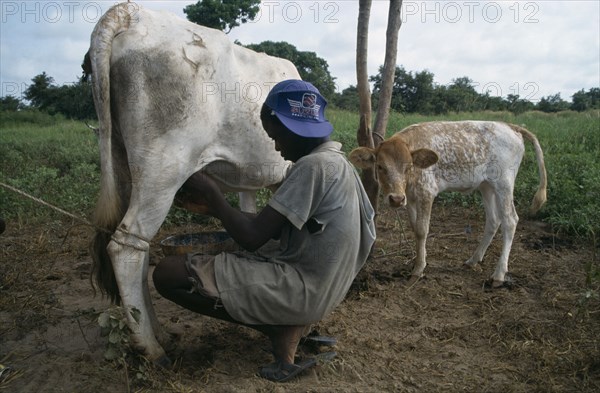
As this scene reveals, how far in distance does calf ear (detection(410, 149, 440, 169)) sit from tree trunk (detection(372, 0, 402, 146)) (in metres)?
0.42

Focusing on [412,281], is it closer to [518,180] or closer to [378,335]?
[378,335]

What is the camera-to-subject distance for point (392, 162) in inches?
173

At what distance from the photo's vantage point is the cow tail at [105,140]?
2963mm

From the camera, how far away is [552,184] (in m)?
6.74

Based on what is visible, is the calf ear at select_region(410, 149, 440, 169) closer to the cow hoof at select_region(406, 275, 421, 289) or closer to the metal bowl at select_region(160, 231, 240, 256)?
the cow hoof at select_region(406, 275, 421, 289)

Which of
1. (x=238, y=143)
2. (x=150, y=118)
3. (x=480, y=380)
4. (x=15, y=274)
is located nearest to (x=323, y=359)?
(x=480, y=380)

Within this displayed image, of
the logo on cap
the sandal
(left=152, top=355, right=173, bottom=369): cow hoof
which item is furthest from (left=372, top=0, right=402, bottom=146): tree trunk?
(left=152, top=355, right=173, bottom=369): cow hoof

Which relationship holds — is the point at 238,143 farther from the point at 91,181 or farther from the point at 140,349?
the point at 91,181

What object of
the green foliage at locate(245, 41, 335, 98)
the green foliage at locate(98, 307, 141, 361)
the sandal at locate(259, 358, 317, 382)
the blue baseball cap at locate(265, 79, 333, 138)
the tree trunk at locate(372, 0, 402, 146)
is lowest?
the sandal at locate(259, 358, 317, 382)

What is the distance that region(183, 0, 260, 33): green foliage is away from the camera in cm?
2023

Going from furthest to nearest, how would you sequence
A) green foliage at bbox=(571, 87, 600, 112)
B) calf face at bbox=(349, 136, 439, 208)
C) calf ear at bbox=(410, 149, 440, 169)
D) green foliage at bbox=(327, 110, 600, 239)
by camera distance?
green foliage at bbox=(571, 87, 600, 112) < green foliage at bbox=(327, 110, 600, 239) < calf ear at bbox=(410, 149, 440, 169) < calf face at bbox=(349, 136, 439, 208)

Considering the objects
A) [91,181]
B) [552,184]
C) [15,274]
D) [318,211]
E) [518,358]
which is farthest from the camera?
[91,181]

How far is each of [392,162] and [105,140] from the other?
2.39 m

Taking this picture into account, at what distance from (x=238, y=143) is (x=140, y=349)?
56.8 inches
